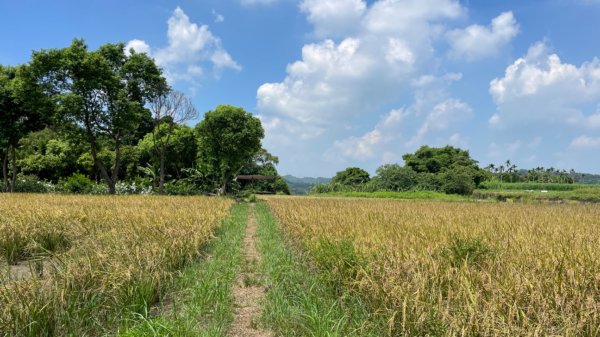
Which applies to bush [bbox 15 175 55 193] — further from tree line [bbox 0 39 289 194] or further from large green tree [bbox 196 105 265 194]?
large green tree [bbox 196 105 265 194]

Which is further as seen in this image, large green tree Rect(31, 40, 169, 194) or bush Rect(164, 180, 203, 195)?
bush Rect(164, 180, 203, 195)

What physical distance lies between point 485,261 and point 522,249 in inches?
44.3

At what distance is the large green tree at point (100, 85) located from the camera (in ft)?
83.0

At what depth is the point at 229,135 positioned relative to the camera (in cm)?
3027

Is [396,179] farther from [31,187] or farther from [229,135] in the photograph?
[31,187]

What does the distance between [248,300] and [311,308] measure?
1.43 metres

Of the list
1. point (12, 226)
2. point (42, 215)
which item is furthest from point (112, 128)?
point (12, 226)

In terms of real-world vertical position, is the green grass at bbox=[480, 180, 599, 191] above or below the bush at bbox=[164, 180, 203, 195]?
above

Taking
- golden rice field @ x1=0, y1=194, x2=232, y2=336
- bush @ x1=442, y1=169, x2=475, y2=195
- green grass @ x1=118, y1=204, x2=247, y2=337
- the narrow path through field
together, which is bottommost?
the narrow path through field

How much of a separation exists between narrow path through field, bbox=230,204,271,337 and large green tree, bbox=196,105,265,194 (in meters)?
22.6

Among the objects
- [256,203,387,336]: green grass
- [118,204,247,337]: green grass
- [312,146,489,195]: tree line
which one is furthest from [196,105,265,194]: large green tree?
[312,146,489,195]: tree line

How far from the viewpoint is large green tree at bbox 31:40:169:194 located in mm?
25297

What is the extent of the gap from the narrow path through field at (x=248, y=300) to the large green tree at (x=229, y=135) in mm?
22556

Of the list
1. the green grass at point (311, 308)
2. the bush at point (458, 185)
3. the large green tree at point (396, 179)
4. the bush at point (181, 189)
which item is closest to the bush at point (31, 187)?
the bush at point (181, 189)
